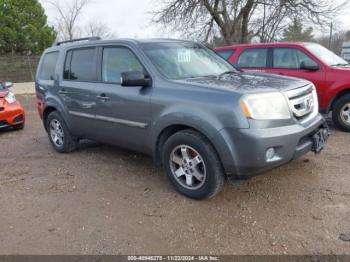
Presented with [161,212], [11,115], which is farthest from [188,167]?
[11,115]

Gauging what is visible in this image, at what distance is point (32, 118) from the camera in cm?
948

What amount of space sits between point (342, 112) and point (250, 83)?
3.44 m

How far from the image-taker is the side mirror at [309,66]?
244 inches

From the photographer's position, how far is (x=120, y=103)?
4.10 m

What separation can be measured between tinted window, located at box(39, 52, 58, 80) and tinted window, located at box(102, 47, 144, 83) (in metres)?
1.49

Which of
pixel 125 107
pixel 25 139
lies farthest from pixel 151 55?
pixel 25 139

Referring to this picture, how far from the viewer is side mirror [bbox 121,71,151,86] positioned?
3.67 metres

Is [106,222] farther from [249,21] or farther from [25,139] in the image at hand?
[249,21]

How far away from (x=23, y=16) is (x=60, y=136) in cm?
2009

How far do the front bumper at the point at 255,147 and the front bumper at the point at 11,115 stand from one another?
18.4 ft

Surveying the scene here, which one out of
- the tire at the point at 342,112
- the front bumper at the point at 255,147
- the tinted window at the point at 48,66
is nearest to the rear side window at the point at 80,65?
the tinted window at the point at 48,66

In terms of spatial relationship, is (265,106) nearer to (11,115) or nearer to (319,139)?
(319,139)

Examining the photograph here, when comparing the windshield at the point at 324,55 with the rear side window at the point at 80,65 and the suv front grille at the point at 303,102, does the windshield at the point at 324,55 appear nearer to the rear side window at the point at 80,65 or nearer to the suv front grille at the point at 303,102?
the suv front grille at the point at 303,102

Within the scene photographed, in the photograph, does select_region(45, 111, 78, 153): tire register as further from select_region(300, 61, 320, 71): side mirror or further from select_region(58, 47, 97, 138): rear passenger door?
select_region(300, 61, 320, 71): side mirror
